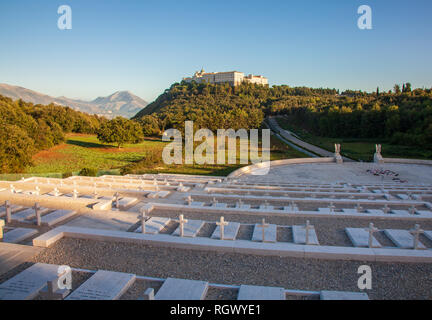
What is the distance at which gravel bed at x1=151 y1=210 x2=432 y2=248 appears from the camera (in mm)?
7328

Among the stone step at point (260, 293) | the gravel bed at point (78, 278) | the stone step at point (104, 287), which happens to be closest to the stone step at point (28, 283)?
the gravel bed at point (78, 278)

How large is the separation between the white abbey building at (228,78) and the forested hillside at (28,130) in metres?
77.7

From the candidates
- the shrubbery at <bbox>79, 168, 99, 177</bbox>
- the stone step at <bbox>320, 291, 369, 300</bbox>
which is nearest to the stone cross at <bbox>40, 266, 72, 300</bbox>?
the stone step at <bbox>320, 291, 369, 300</bbox>

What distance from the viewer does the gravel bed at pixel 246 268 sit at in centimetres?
507

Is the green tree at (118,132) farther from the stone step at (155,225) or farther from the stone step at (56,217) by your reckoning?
the stone step at (155,225)

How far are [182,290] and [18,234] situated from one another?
4939mm

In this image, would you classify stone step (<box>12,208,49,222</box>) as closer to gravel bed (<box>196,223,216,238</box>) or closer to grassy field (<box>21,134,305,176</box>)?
gravel bed (<box>196,223,216,238</box>)

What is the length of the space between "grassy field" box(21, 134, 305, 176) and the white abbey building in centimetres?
8996

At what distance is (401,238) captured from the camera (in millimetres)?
6984

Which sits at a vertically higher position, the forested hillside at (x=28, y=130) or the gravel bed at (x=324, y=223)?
the forested hillside at (x=28, y=130)

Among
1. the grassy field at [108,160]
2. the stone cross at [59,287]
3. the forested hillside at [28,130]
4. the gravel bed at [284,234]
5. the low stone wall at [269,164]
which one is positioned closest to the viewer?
the stone cross at [59,287]

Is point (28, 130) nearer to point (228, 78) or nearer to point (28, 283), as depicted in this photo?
point (28, 283)

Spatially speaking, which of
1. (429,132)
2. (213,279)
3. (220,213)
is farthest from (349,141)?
(213,279)

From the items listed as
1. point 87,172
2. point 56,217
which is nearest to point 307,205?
point 56,217
